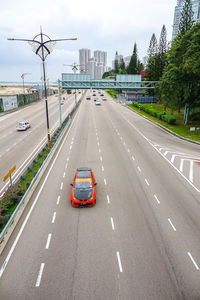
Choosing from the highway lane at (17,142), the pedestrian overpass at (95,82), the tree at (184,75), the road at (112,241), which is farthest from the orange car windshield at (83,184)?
the pedestrian overpass at (95,82)

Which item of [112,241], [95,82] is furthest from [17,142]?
[112,241]

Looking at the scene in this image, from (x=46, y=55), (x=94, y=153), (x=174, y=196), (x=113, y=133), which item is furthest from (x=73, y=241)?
(x=113, y=133)

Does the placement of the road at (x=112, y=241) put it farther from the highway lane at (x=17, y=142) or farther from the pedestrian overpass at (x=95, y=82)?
the pedestrian overpass at (x=95, y=82)

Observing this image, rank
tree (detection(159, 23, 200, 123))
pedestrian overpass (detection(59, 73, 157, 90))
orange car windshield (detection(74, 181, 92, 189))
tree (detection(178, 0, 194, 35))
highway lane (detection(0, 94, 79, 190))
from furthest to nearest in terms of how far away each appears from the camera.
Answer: tree (detection(178, 0, 194, 35))
pedestrian overpass (detection(59, 73, 157, 90))
tree (detection(159, 23, 200, 123))
highway lane (detection(0, 94, 79, 190))
orange car windshield (detection(74, 181, 92, 189))

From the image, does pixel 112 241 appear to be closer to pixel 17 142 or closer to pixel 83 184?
pixel 83 184

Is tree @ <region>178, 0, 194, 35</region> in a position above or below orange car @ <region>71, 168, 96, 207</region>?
above

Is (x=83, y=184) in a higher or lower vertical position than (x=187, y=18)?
lower

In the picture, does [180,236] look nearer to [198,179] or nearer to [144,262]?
[144,262]

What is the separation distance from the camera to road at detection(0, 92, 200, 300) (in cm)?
806

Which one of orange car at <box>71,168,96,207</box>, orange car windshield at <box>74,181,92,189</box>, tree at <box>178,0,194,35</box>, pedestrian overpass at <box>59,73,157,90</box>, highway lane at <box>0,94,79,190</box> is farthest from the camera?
tree at <box>178,0,194,35</box>

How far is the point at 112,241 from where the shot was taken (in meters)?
10.5

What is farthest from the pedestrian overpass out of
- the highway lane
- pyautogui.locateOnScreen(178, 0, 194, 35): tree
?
pyautogui.locateOnScreen(178, 0, 194, 35): tree

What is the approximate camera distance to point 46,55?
22.0 m

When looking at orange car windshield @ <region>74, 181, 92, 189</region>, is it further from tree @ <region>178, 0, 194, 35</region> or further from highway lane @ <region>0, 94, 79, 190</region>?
tree @ <region>178, 0, 194, 35</region>
